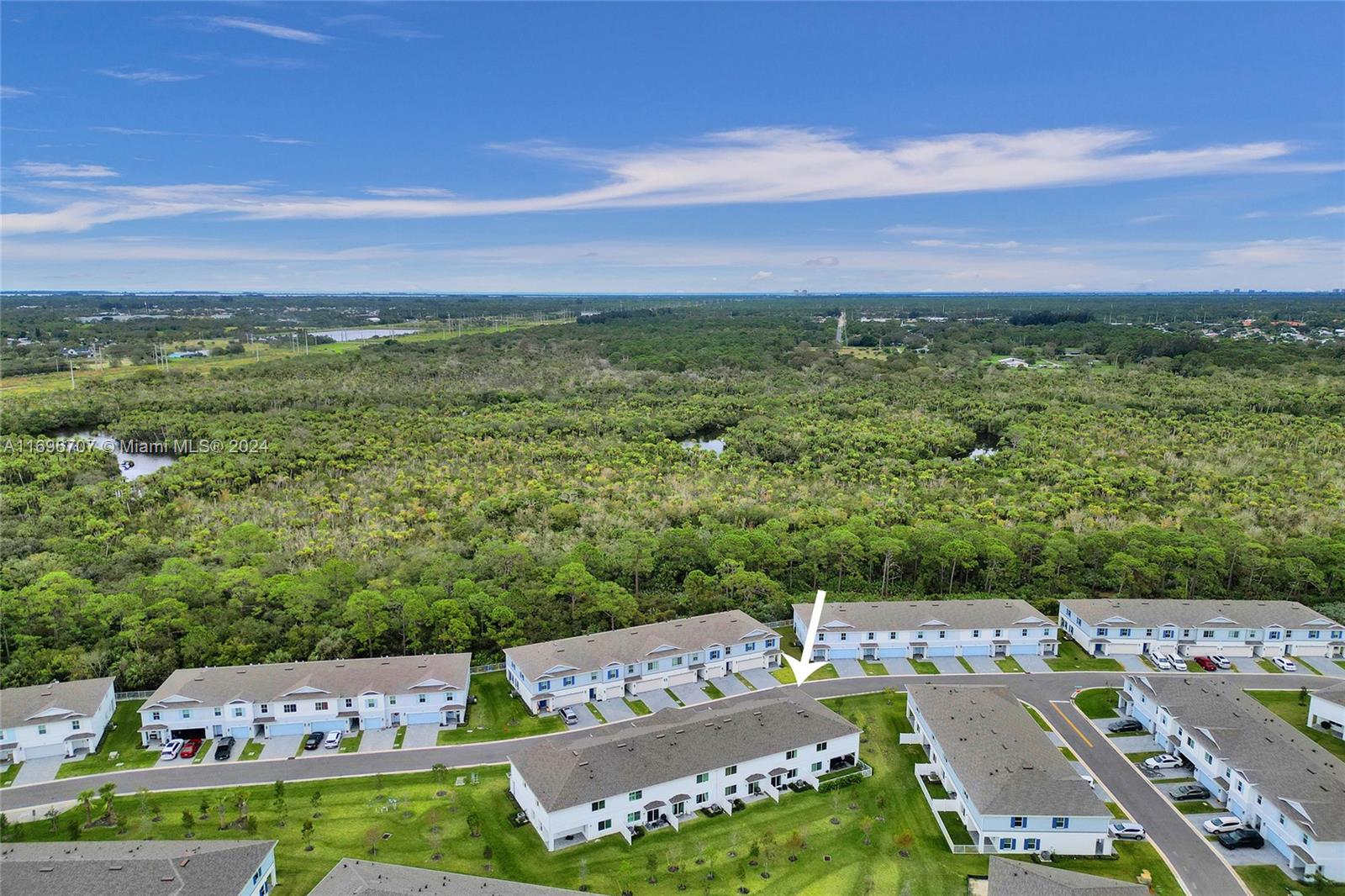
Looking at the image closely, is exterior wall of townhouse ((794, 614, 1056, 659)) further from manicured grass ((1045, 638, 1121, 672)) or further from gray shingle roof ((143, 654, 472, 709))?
gray shingle roof ((143, 654, 472, 709))

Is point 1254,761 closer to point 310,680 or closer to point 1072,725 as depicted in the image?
point 1072,725

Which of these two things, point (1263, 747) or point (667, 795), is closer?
point (667, 795)

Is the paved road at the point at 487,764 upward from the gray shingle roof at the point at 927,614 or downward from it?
downward

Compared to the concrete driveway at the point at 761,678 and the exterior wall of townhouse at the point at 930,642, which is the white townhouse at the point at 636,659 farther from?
the exterior wall of townhouse at the point at 930,642

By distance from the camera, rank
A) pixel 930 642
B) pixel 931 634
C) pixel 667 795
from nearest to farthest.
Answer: pixel 667 795
pixel 931 634
pixel 930 642

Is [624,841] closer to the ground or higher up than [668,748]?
closer to the ground

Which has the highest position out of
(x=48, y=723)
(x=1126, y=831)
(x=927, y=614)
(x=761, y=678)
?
(x=927, y=614)

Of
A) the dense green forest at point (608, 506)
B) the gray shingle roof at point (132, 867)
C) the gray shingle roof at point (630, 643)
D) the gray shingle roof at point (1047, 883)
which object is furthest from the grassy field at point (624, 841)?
the dense green forest at point (608, 506)

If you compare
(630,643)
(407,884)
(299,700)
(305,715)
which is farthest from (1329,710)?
(299,700)
